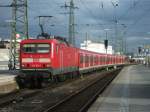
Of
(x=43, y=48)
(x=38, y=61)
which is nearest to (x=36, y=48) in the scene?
(x=43, y=48)

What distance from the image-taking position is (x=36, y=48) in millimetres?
30391

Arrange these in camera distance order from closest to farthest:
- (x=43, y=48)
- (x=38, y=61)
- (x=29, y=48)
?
(x=38, y=61)
(x=43, y=48)
(x=29, y=48)

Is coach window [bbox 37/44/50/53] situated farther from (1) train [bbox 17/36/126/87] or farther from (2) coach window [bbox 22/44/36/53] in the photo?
(2) coach window [bbox 22/44/36/53]

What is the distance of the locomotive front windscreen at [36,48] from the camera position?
3022 centimetres

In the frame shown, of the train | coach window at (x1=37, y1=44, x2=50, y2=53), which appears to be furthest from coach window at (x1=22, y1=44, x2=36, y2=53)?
coach window at (x1=37, y1=44, x2=50, y2=53)

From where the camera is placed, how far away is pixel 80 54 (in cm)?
4881

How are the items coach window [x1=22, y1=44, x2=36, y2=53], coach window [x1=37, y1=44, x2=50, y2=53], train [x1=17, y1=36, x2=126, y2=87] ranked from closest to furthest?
train [x1=17, y1=36, x2=126, y2=87] < coach window [x1=37, y1=44, x2=50, y2=53] < coach window [x1=22, y1=44, x2=36, y2=53]

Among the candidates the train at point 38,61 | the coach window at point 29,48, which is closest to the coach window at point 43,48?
the train at point 38,61

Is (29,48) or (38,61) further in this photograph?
(29,48)

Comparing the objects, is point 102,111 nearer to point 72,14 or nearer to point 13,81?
point 13,81

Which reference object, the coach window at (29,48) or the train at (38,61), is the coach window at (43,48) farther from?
the coach window at (29,48)

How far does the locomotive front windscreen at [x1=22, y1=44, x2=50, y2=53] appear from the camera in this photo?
30.2 metres

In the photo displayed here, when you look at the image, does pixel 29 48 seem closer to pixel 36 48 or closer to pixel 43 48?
pixel 36 48

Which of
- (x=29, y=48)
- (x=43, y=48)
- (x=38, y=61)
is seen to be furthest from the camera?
(x=29, y=48)
